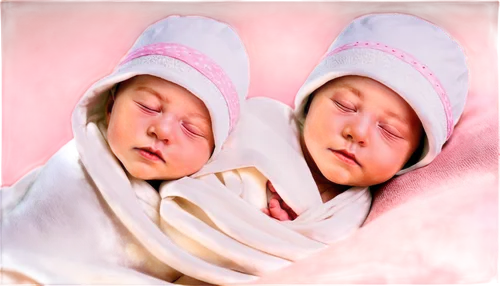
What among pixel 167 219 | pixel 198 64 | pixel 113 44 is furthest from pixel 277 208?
pixel 113 44

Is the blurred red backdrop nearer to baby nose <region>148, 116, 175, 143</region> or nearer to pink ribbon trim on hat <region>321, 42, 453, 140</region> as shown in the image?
pink ribbon trim on hat <region>321, 42, 453, 140</region>

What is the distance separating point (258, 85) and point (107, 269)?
0.52 metres

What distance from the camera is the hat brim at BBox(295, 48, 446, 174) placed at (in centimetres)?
125

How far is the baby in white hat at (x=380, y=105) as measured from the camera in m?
1.26

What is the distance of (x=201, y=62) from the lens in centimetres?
127

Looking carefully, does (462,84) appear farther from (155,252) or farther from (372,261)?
(155,252)

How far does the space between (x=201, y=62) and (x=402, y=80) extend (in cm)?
41

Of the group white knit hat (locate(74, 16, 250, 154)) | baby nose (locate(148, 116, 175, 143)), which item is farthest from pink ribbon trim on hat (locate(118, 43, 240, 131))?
baby nose (locate(148, 116, 175, 143))

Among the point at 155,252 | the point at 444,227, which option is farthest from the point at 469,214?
the point at 155,252

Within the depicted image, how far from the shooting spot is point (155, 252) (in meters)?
1.21

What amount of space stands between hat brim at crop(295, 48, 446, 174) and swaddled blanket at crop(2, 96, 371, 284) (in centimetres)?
18

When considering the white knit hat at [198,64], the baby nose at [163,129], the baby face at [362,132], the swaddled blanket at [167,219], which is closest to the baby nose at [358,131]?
the baby face at [362,132]

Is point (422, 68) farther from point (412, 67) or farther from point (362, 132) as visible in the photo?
point (362, 132)

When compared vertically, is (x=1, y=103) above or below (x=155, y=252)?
above
